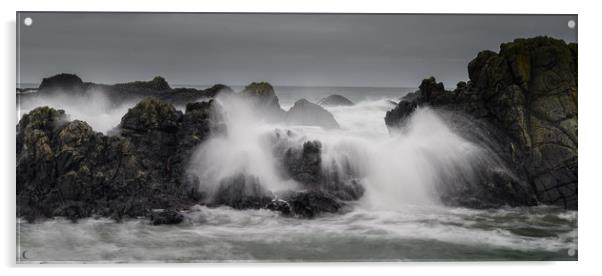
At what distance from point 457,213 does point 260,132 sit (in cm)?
230

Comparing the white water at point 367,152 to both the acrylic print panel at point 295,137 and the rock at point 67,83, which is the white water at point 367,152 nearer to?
the acrylic print panel at point 295,137

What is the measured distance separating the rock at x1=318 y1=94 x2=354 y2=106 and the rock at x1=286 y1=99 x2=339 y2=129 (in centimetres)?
7

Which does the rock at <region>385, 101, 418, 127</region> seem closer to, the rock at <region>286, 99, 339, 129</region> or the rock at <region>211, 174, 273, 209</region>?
the rock at <region>286, 99, 339, 129</region>

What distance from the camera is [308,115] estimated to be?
7.07 meters

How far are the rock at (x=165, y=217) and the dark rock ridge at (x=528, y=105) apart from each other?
2492mm

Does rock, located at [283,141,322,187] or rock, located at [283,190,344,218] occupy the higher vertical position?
rock, located at [283,141,322,187]

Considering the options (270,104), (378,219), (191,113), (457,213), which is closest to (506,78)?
(457,213)

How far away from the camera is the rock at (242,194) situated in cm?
697

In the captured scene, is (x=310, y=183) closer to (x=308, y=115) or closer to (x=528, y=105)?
(x=308, y=115)

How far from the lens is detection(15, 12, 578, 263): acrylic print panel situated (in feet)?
22.1

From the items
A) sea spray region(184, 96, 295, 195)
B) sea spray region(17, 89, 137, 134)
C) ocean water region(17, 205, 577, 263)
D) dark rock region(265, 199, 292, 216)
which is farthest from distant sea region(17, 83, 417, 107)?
ocean water region(17, 205, 577, 263)

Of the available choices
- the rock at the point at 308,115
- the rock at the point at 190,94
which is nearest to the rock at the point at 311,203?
the rock at the point at 308,115

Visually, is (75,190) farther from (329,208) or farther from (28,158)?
(329,208)

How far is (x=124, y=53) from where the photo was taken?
6938 mm
